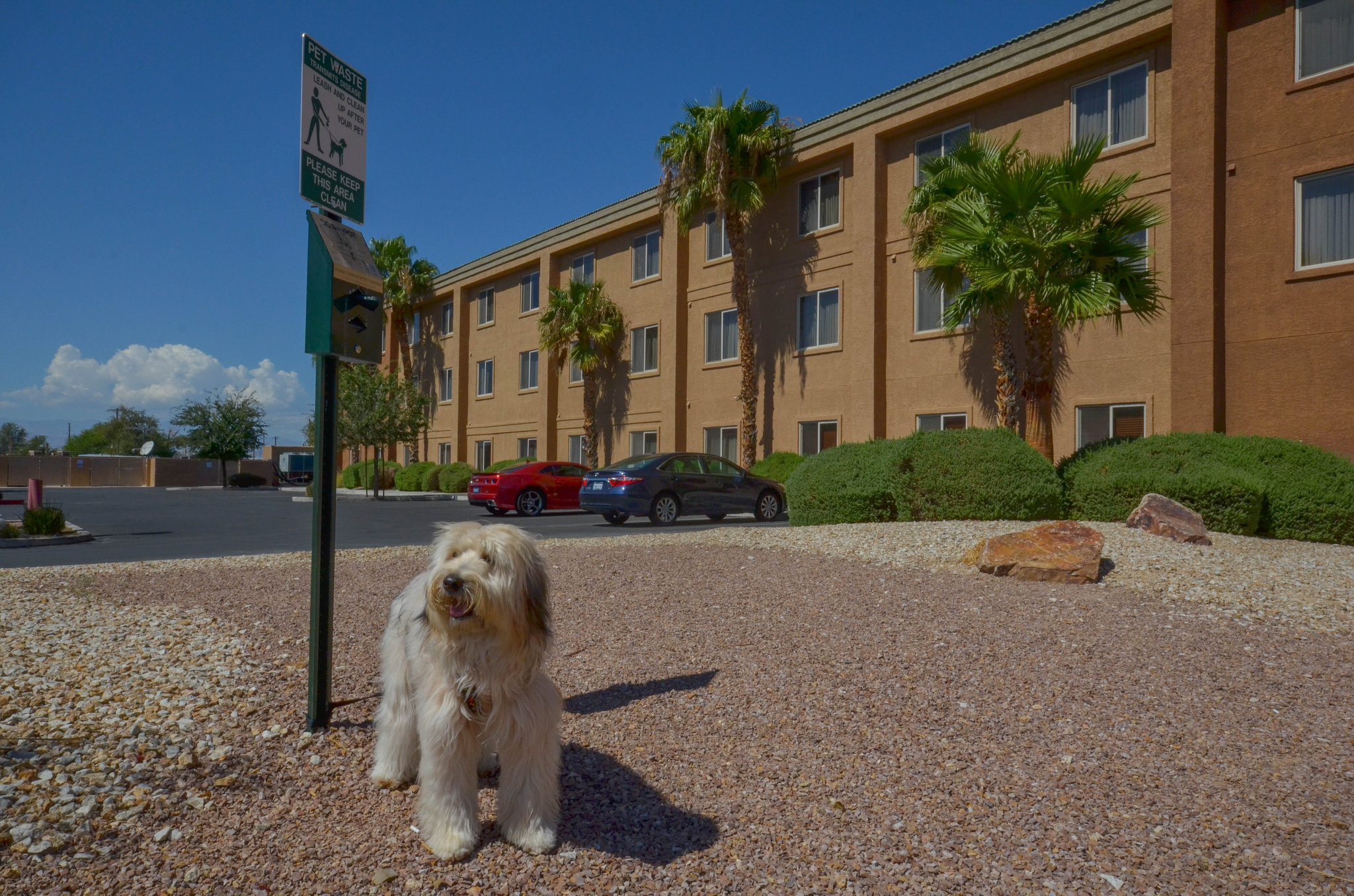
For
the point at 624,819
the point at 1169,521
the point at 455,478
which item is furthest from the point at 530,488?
the point at 624,819

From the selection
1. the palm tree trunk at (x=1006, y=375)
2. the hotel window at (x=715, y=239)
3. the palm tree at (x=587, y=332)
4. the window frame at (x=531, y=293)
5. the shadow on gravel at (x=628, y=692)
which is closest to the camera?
the shadow on gravel at (x=628, y=692)

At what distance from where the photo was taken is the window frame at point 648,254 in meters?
26.6

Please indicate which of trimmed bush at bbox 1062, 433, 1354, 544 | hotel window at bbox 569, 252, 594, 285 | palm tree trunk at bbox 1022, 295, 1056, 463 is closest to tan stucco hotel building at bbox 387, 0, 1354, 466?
hotel window at bbox 569, 252, 594, 285

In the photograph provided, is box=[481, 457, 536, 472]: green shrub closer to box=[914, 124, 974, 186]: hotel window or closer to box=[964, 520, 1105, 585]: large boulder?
box=[914, 124, 974, 186]: hotel window

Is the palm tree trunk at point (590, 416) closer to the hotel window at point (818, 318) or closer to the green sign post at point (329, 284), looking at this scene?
→ the hotel window at point (818, 318)

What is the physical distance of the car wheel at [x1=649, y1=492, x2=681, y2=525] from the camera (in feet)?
57.0

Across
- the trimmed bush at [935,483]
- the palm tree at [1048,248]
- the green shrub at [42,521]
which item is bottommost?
the green shrub at [42,521]

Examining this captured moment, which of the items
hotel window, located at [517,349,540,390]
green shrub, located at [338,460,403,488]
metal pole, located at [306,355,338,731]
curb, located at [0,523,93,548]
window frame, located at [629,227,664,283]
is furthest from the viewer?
green shrub, located at [338,460,403,488]

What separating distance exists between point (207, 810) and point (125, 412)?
351ft

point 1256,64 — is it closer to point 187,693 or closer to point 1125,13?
point 1125,13

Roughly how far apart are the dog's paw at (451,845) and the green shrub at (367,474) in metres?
38.0

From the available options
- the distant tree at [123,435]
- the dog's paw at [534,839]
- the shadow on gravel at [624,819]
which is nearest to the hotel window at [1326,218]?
the shadow on gravel at [624,819]

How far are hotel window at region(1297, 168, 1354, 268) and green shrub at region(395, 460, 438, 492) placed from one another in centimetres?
3061

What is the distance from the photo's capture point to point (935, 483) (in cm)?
1215
